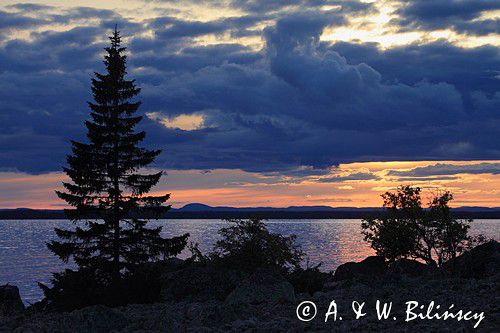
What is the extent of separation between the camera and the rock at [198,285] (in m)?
20.9

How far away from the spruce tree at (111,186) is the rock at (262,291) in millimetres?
27093

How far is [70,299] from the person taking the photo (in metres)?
23.9

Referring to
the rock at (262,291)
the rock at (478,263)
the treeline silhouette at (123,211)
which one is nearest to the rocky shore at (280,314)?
the rock at (262,291)

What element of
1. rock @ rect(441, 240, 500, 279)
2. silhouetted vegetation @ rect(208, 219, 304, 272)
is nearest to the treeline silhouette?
silhouetted vegetation @ rect(208, 219, 304, 272)

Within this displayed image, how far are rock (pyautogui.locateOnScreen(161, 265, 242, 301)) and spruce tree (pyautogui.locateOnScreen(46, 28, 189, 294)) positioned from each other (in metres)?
20.3

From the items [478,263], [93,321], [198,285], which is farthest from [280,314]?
[478,263]

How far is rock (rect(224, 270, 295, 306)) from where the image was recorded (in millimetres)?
14742

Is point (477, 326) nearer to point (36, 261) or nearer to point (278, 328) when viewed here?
point (278, 328)

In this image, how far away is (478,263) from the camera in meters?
20.5

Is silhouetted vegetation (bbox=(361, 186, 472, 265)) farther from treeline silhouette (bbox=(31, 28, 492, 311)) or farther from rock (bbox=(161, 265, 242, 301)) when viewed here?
rock (bbox=(161, 265, 242, 301))

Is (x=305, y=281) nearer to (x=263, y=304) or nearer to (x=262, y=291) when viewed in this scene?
(x=262, y=291)

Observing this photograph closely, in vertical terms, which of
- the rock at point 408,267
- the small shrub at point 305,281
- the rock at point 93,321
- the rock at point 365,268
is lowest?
the rock at point 365,268

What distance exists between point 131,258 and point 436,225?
2081 cm

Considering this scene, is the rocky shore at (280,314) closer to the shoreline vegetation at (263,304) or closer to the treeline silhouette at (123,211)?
the shoreline vegetation at (263,304)
